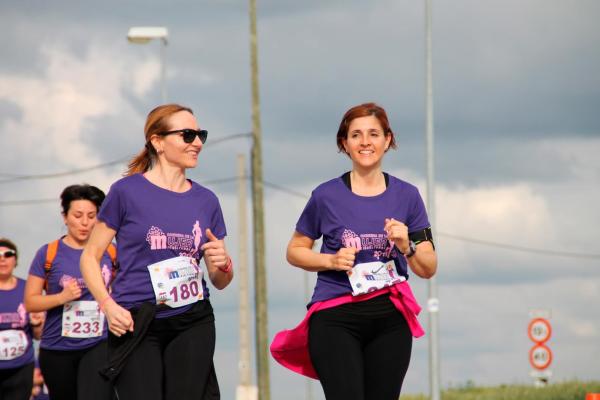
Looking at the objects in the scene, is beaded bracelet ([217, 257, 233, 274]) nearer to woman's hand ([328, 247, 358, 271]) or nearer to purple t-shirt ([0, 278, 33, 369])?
woman's hand ([328, 247, 358, 271])

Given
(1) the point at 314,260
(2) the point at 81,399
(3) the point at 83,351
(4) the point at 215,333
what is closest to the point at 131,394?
(4) the point at 215,333

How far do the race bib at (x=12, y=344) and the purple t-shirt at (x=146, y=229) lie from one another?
6428 mm

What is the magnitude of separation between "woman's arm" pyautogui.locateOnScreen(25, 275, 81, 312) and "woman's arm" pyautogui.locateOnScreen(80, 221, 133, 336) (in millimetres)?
3031

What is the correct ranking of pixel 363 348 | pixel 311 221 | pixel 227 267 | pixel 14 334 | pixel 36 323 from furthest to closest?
pixel 36 323 → pixel 14 334 → pixel 311 221 → pixel 363 348 → pixel 227 267

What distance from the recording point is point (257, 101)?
2589 cm

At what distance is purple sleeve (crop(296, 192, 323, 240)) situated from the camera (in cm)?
787

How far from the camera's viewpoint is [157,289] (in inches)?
278

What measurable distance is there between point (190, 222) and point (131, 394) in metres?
0.97

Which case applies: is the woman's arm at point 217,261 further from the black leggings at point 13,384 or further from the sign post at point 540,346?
the sign post at point 540,346

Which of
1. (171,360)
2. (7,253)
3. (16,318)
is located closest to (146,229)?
(171,360)

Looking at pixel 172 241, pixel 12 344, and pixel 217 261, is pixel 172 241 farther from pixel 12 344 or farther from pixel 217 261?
pixel 12 344

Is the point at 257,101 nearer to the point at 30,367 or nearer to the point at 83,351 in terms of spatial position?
the point at 30,367

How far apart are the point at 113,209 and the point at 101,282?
400mm

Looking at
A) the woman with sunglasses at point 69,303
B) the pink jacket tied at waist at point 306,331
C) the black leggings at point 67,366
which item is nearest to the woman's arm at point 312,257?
the pink jacket tied at waist at point 306,331
